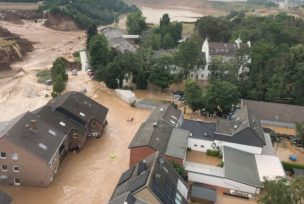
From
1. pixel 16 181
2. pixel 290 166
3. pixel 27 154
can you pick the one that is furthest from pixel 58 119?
pixel 290 166

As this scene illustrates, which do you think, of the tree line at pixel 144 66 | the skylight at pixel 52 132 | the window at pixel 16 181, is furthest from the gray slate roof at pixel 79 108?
the tree line at pixel 144 66

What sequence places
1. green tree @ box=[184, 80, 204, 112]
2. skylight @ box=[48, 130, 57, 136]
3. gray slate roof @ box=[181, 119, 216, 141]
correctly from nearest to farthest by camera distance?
skylight @ box=[48, 130, 57, 136] → gray slate roof @ box=[181, 119, 216, 141] → green tree @ box=[184, 80, 204, 112]

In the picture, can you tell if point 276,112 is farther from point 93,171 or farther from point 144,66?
point 93,171

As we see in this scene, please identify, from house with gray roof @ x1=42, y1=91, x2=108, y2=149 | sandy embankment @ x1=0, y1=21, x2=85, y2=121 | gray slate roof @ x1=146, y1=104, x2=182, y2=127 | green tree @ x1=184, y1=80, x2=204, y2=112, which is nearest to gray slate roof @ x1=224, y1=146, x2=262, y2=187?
gray slate roof @ x1=146, y1=104, x2=182, y2=127

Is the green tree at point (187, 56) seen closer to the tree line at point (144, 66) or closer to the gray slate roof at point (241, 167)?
the tree line at point (144, 66)

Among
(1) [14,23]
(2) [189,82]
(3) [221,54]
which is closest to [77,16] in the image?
(1) [14,23]

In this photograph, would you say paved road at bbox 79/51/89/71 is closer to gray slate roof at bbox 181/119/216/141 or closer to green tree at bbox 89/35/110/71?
green tree at bbox 89/35/110/71

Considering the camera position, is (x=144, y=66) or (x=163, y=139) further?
(x=144, y=66)
